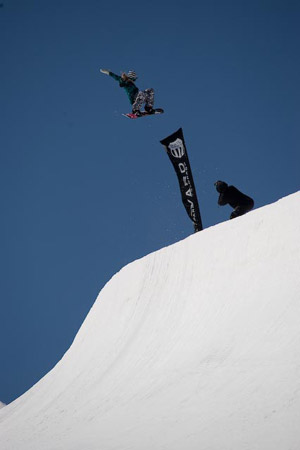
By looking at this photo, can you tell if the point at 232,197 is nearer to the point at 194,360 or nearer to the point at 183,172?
the point at 183,172

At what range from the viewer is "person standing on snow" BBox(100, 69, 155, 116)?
45.0 ft

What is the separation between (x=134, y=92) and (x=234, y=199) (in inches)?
214

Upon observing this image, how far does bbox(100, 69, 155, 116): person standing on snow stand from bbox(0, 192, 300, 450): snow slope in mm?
4910

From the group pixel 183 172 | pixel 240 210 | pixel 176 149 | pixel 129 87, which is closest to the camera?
pixel 240 210

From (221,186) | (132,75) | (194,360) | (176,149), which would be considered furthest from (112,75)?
(194,360)

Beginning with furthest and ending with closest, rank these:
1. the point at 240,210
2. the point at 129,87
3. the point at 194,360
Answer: the point at 129,87
the point at 240,210
the point at 194,360

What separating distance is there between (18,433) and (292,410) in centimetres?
600

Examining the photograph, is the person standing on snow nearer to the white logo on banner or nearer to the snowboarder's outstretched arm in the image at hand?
the snowboarder's outstretched arm

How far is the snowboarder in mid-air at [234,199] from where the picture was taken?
32.8ft

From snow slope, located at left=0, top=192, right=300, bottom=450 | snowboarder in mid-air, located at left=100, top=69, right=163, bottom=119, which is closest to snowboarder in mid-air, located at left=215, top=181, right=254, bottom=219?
snow slope, located at left=0, top=192, right=300, bottom=450

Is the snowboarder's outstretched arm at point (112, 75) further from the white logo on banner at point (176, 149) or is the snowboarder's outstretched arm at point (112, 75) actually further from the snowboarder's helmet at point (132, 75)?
the white logo on banner at point (176, 149)

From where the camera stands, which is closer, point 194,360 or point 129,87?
point 194,360

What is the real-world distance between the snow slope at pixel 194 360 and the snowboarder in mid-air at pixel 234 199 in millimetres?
1075

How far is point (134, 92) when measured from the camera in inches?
543
